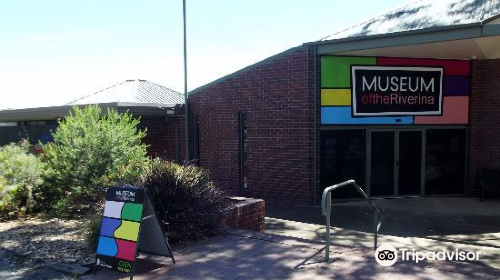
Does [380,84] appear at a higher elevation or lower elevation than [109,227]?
higher

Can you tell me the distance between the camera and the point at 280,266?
5355 millimetres

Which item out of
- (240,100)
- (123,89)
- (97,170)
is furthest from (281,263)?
(123,89)

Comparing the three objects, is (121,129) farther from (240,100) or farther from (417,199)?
(417,199)

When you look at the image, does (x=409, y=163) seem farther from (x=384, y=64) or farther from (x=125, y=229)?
(x=125, y=229)

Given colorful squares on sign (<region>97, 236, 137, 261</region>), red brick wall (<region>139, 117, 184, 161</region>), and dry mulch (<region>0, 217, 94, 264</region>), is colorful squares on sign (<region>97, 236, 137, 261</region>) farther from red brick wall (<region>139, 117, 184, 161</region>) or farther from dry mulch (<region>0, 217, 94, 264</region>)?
red brick wall (<region>139, 117, 184, 161</region>)

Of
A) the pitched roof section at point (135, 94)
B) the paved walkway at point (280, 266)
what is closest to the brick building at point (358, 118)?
the pitched roof section at point (135, 94)

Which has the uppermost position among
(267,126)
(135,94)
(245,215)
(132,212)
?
(135,94)

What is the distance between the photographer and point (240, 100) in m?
12.5

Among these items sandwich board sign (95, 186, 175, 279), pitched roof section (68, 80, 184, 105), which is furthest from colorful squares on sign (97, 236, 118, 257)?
pitched roof section (68, 80, 184, 105)

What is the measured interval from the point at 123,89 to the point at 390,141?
397 inches

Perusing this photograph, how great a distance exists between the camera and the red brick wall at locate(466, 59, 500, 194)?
40.4 ft

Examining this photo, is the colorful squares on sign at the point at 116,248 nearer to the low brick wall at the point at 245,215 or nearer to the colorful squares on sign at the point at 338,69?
the low brick wall at the point at 245,215

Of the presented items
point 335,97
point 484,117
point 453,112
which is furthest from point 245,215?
point 484,117

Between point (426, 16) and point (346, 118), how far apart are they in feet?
10.3
